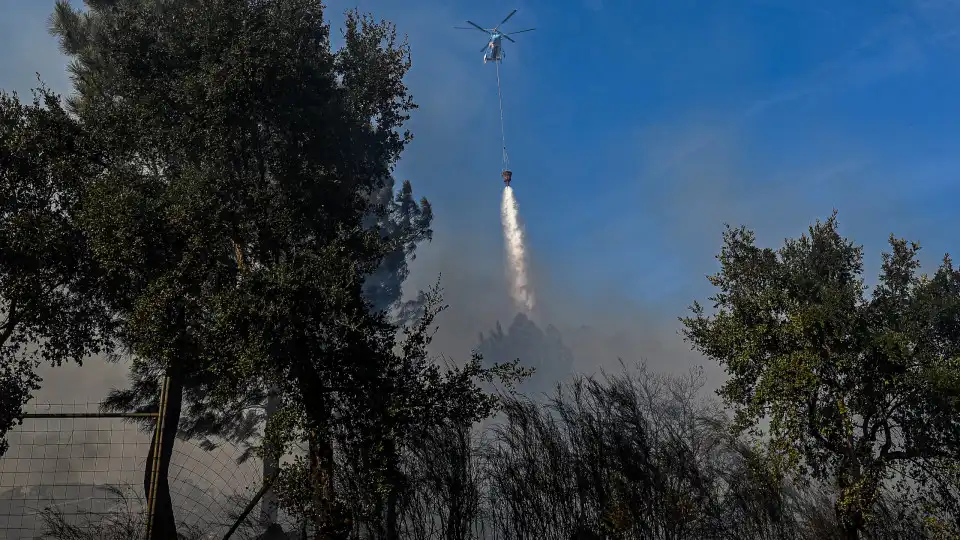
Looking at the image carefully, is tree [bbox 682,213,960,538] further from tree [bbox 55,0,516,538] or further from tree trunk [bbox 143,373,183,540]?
tree trunk [bbox 143,373,183,540]

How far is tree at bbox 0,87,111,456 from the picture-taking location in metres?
15.7

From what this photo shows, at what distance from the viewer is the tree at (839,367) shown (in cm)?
1412

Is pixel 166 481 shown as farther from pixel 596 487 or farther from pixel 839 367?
pixel 839 367

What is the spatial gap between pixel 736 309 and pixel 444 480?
7412 millimetres

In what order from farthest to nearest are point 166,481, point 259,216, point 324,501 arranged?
point 166,481
point 259,216
point 324,501

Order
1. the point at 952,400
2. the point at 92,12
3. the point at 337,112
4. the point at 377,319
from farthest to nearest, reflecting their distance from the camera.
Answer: the point at 92,12
the point at 337,112
the point at 377,319
the point at 952,400

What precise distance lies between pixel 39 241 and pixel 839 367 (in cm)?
1716

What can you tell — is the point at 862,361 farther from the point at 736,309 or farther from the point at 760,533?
the point at 760,533

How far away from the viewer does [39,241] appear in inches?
613

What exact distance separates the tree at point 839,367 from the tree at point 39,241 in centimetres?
1472

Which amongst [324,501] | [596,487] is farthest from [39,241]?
[596,487]

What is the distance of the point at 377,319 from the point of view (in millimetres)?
16125

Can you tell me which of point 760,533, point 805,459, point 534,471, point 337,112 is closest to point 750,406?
point 805,459

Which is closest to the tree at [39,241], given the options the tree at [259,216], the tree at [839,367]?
the tree at [259,216]
